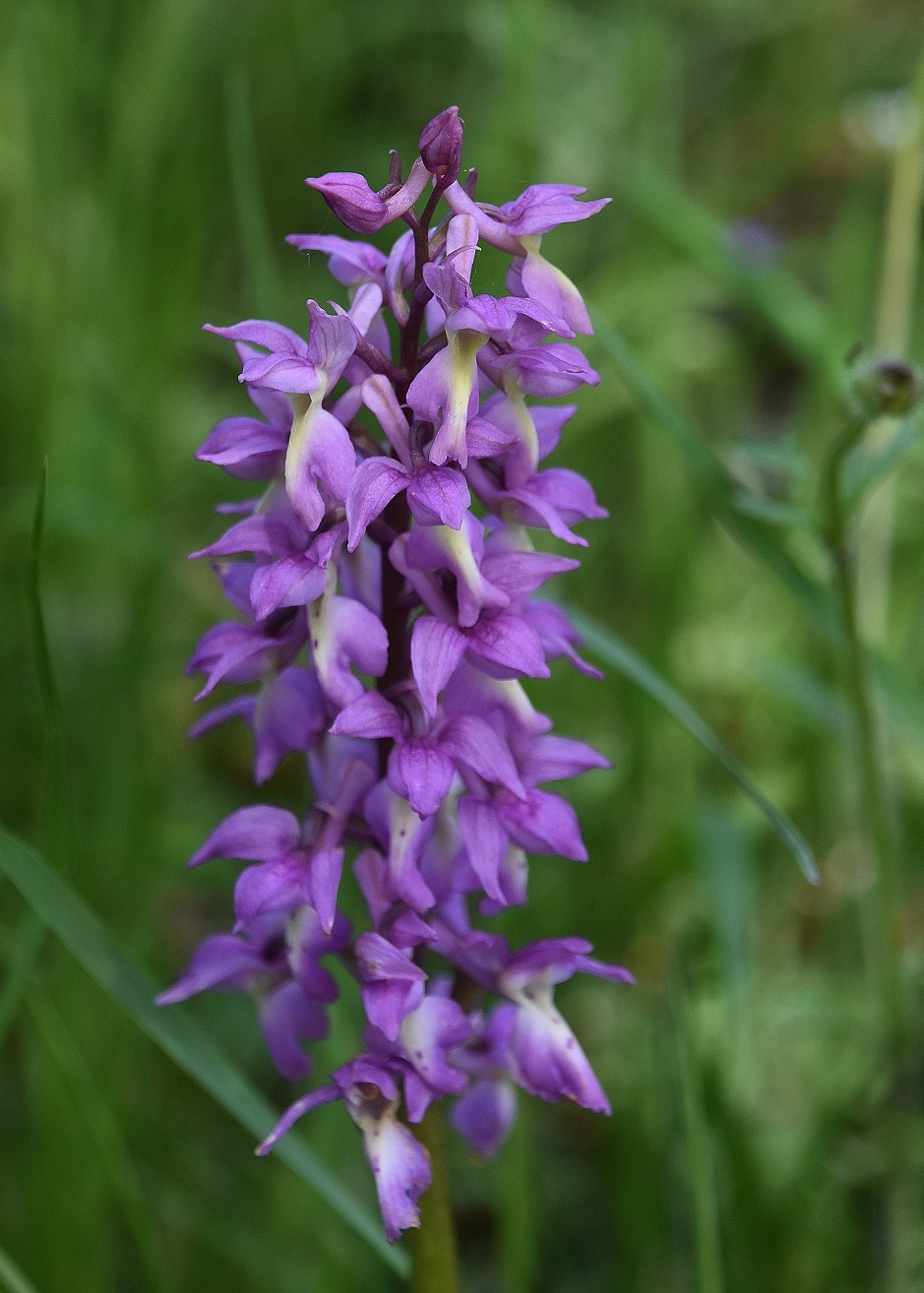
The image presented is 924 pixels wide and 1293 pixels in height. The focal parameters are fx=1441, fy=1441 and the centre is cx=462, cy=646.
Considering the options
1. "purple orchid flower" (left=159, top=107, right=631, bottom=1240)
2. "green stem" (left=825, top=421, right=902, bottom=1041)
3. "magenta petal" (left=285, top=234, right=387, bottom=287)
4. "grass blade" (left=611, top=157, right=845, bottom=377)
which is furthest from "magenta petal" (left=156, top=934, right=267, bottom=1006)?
"grass blade" (left=611, top=157, right=845, bottom=377)

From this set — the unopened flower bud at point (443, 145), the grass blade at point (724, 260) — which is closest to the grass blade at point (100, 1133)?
the unopened flower bud at point (443, 145)

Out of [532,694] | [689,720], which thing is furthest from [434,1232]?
[532,694]

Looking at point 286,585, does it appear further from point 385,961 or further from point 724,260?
point 724,260

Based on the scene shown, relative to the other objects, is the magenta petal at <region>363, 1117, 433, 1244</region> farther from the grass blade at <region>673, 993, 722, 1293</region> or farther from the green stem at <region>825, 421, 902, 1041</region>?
the green stem at <region>825, 421, 902, 1041</region>

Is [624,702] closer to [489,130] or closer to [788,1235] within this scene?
[788,1235]

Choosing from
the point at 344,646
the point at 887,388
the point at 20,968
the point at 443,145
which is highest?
the point at 443,145

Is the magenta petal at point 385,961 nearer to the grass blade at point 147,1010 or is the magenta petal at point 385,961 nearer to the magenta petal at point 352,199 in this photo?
the grass blade at point 147,1010
